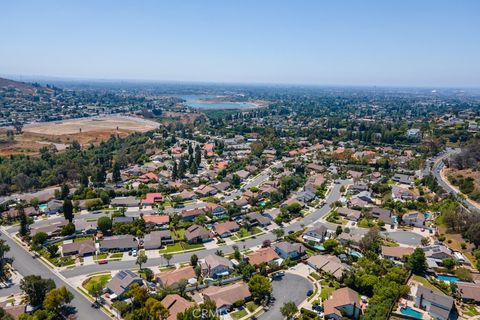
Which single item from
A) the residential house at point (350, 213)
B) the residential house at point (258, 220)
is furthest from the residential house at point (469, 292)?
the residential house at point (258, 220)

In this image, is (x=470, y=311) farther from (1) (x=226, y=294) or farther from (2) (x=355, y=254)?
(1) (x=226, y=294)

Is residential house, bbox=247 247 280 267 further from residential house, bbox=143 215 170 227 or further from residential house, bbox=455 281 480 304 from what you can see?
residential house, bbox=455 281 480 304

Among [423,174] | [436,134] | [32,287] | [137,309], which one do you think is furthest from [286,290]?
[436,134]

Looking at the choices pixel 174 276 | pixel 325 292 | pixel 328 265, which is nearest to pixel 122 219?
pixel 174 276

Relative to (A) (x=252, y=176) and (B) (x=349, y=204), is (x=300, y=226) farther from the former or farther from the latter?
(A) (x=252, y=176)

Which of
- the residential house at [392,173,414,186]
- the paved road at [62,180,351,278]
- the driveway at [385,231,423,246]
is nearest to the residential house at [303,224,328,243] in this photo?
the paved road at [62,180,351,278]

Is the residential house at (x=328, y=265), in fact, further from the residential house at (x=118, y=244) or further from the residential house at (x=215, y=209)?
the residential house at (x=118, y=244)
